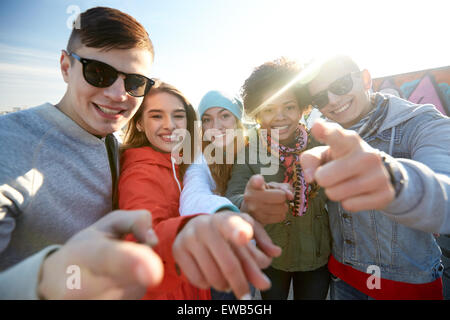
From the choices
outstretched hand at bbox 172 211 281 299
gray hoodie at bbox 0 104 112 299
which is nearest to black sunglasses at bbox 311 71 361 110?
outstretched hand at bbox 172 211 281 299

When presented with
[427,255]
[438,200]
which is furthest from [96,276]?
[427,255]

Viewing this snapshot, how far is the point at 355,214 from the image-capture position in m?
1.46

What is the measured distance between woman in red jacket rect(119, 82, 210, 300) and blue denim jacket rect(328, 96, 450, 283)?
1.17 metres

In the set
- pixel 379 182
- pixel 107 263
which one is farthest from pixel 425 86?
pixel 107 263

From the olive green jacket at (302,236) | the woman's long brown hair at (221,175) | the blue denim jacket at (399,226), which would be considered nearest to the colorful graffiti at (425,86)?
the blue denim jacket at (399,226)

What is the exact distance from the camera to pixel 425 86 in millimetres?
7027

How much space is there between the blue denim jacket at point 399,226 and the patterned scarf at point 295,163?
0.32 meters

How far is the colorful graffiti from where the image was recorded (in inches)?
259

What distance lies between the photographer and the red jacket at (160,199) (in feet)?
2.48

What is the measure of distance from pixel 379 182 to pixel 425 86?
10.0 meters

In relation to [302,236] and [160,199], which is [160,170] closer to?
[160,199]

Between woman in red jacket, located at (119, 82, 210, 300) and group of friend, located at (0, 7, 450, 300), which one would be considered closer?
group of friend, located at (0, 7, 450, 300)

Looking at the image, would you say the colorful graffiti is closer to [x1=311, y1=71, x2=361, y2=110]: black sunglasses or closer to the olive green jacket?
[x1=311, y1=71, x2=361, y2=110]: black sunglasses

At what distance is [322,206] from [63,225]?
1.86 meters
